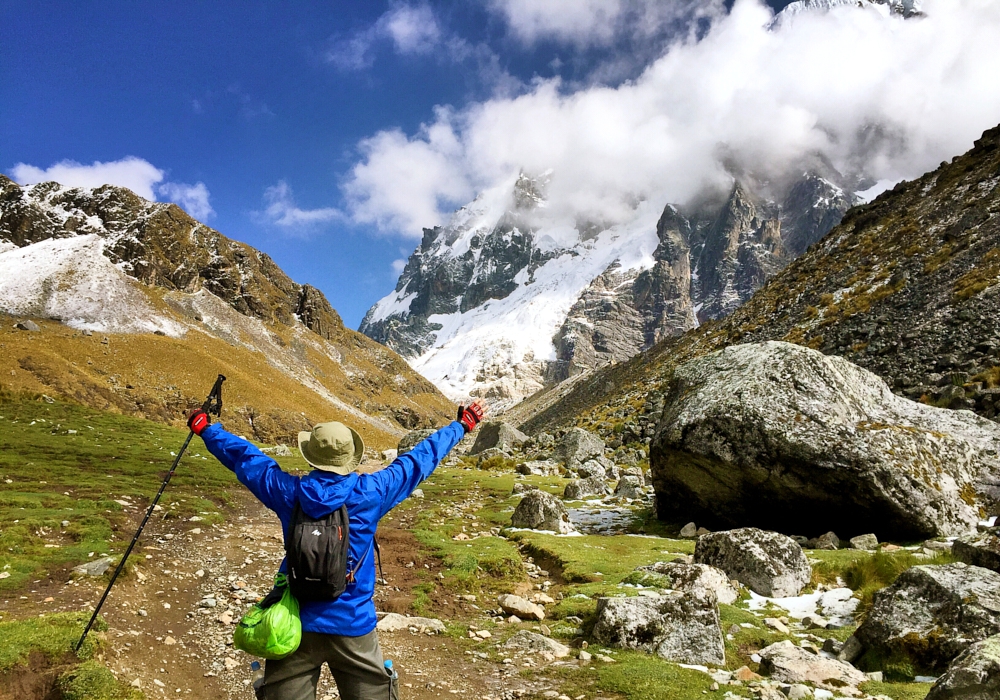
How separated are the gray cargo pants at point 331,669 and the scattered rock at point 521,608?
4.85 m

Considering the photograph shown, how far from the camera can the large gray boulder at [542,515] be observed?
15.9m

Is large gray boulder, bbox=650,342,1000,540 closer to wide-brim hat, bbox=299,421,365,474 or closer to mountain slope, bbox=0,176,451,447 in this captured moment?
wide-brim hat, bbox=299,421,365,474

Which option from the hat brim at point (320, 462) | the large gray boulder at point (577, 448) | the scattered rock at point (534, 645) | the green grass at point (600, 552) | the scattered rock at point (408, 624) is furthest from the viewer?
the large gray boulder at point (577, 448)

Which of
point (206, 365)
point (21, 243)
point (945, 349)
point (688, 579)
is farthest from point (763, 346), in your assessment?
point (21, 243)

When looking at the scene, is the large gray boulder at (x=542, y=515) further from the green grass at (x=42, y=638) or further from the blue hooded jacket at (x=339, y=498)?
the blue hooded jacket at (x=339, y=498)

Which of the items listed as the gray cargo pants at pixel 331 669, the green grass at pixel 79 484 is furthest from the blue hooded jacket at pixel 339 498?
the green grass at pixel 79 484

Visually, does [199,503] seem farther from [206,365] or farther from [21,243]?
[21,243]

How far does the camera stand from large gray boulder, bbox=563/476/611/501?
2119 centimetres

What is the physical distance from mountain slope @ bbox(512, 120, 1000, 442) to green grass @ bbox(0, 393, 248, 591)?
24.8 meters

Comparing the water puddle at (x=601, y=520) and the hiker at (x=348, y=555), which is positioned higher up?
the water puddle at (x=601, y=520)

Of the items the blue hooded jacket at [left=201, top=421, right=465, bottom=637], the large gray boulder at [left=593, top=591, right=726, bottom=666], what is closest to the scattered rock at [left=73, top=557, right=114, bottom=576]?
the blue hooded jacket at [left=201, top=421, right=465, bottom=637]

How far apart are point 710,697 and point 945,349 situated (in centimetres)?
2494

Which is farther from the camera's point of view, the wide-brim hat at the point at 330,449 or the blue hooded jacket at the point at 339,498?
the wide-brim hat at the point at 330,449

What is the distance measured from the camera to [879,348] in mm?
27172
